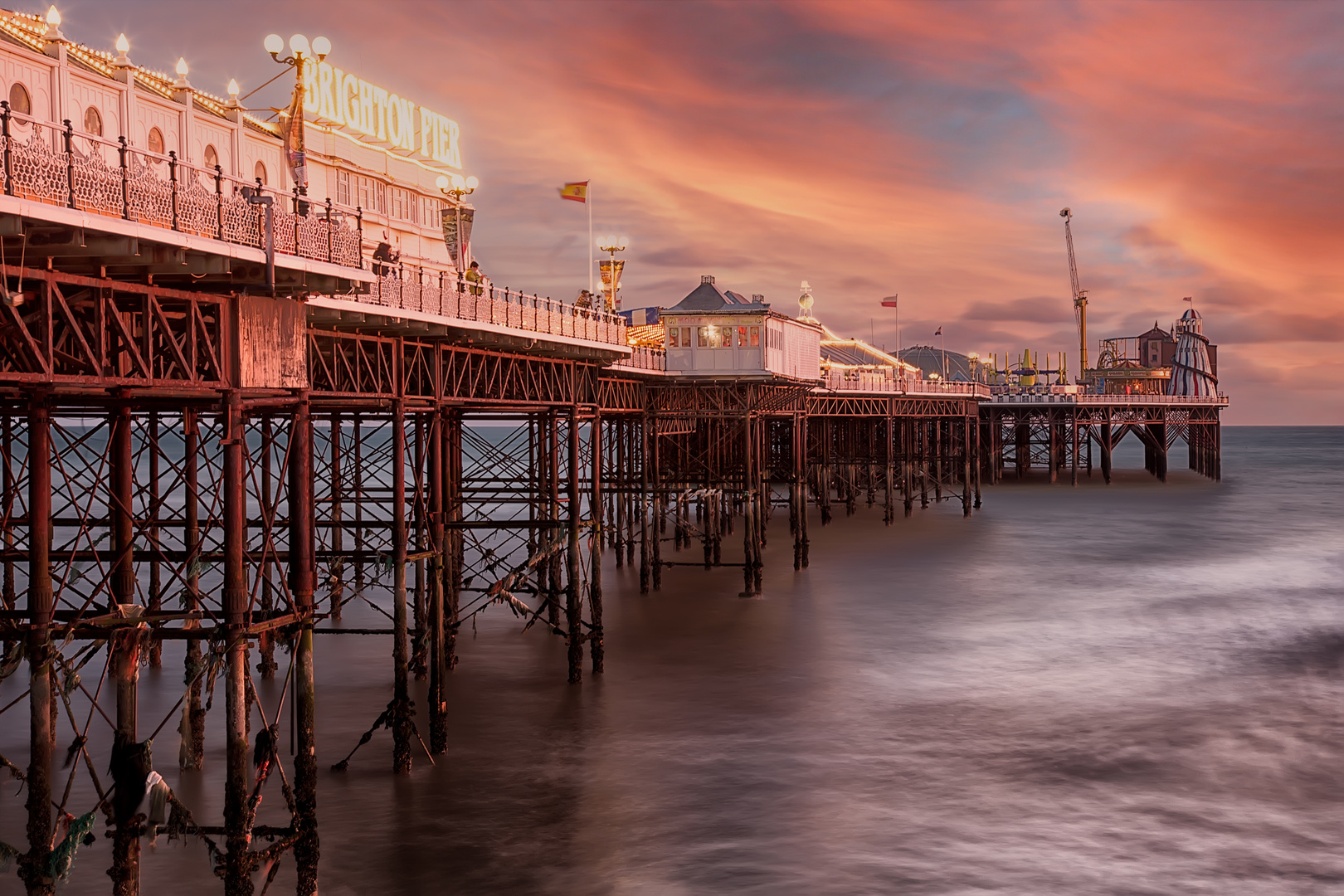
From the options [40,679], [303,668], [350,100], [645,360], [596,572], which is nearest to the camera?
[40,679]

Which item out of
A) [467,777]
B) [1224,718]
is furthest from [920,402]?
[467,777]

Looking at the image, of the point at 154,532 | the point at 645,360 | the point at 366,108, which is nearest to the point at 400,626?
the point at 154,532

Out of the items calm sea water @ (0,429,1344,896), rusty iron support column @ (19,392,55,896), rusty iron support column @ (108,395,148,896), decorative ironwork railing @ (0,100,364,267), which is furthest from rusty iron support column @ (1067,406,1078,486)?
rusty iron support column @ (19,392,55,896)

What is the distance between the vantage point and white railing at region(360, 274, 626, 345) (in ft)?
75.3

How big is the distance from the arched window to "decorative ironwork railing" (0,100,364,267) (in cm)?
25

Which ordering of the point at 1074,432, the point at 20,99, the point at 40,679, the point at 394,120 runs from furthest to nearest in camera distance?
the point at 1074,432, the point at 394,120, the point at 20,99, the point at 40,679

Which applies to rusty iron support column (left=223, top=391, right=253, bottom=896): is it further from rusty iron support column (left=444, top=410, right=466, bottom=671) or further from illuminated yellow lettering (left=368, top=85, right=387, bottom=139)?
illuminated yellow lettering (left=368, top=85, right=387, bottom=139)

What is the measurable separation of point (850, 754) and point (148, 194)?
18440mm

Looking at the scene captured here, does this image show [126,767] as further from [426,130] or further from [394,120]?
[426,130]

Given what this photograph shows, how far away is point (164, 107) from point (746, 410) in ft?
97.8

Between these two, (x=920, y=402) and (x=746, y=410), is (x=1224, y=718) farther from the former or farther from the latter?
(x=920, y=402)

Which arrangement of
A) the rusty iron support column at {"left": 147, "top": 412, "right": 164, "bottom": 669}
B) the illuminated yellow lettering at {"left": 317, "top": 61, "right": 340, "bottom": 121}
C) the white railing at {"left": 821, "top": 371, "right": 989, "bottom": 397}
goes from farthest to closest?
the white railing at {"left": 821, "top": 371, "right": 989, "bottom": 397} < the illuminated yellow lettering at {"left": 317, "top": 61, "right": 340, "bottom": 121} < the rusty iron support column at {"left": 147, "top": 412, "right": 164, "bottom": 669}

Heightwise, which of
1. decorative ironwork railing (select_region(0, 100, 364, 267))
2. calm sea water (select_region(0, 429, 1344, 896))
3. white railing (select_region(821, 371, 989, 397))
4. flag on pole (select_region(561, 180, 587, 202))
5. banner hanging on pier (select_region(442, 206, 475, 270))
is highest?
flag on pole (select_region(561, 180, 587, 202))

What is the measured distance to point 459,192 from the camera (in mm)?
30641
